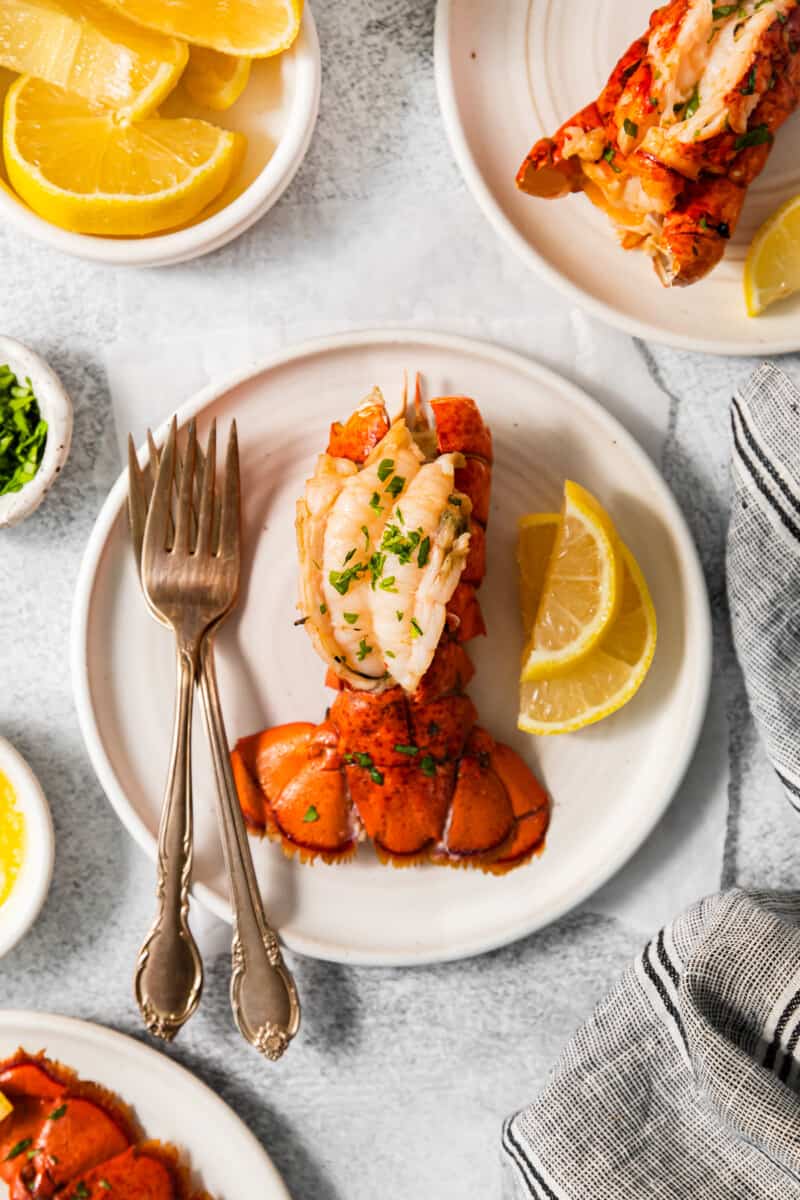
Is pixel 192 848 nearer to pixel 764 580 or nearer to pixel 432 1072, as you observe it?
pixel 432 1072

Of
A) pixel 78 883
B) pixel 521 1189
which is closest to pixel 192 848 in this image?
pixel 78 883

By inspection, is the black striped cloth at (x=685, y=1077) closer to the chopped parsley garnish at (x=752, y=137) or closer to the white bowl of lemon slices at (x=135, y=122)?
the chopped parsley garnish at (x=752, y=137)

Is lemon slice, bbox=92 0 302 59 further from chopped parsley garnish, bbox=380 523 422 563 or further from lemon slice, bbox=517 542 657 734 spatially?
lemon slice, bbox=517 542 657 734

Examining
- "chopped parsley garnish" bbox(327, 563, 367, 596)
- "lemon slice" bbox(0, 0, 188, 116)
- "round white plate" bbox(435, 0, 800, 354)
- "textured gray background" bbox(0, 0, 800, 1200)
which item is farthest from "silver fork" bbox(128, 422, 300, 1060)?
"round white plate" bbox(435, 0, 800, 354)

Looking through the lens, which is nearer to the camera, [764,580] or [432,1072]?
[764,580]

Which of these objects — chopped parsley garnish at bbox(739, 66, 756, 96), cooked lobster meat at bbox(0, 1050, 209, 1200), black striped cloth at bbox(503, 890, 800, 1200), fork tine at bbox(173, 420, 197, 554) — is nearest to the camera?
chopped parsley garnish at bbox(739, 66, 756, 96)

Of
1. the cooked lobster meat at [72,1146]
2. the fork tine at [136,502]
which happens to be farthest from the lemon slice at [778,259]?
the cooked lobster meat at [72,1146]

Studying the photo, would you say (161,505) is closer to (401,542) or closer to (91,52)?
(401,542)
